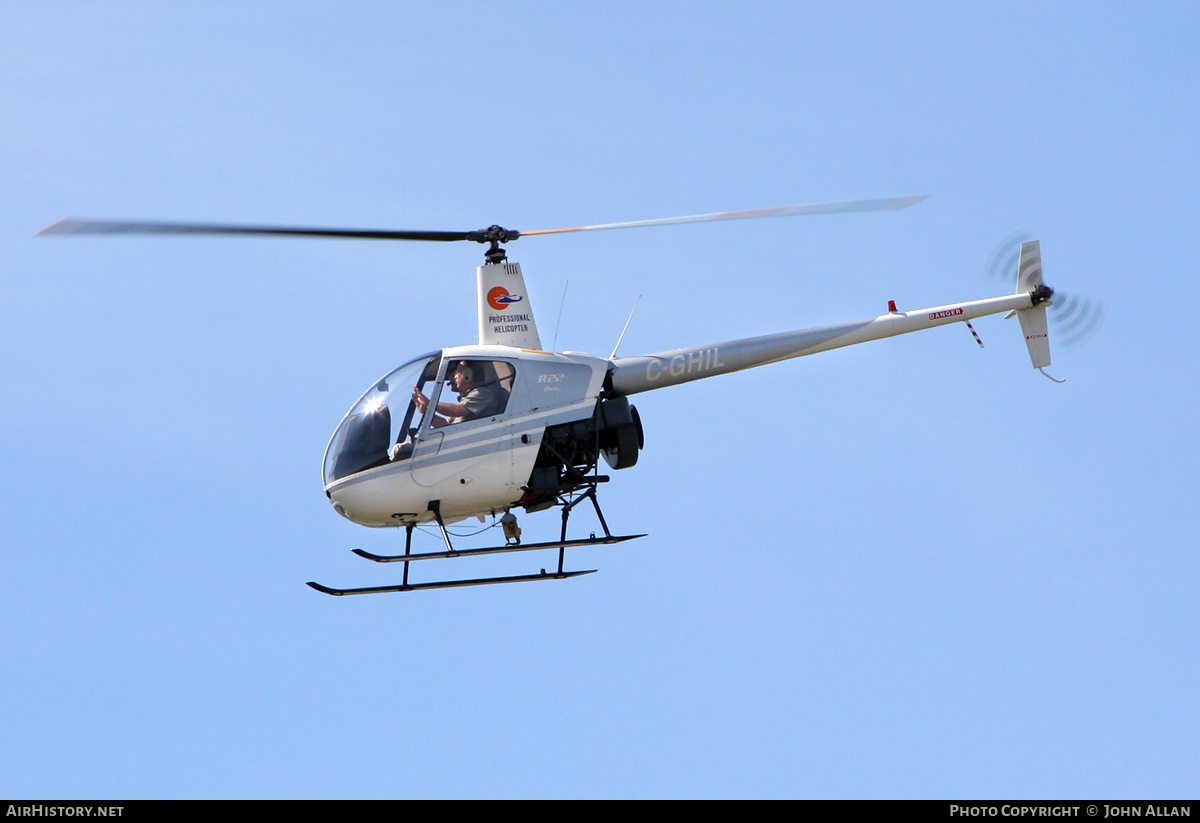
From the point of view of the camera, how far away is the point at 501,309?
16.5 m

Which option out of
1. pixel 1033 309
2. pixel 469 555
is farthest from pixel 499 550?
pixel 1033 309

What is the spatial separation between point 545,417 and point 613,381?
3.15 ft

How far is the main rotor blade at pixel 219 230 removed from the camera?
12.8 meters

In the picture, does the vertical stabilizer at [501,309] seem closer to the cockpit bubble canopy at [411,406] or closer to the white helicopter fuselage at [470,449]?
the white helicopter fuselage at [470,449]

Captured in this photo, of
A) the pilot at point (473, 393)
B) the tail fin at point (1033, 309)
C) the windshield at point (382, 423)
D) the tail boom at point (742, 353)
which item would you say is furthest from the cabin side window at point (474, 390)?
the tail fin at point (1033, 309)

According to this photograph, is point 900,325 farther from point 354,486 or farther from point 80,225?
point 80,225

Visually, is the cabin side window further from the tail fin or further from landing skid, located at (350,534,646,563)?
the tail fin

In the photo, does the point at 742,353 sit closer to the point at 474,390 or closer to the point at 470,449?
the point at 474,390

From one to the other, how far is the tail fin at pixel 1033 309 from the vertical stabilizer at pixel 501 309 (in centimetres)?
630

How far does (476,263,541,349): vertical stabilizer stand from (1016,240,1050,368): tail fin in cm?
630

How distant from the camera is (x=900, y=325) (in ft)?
56.2
